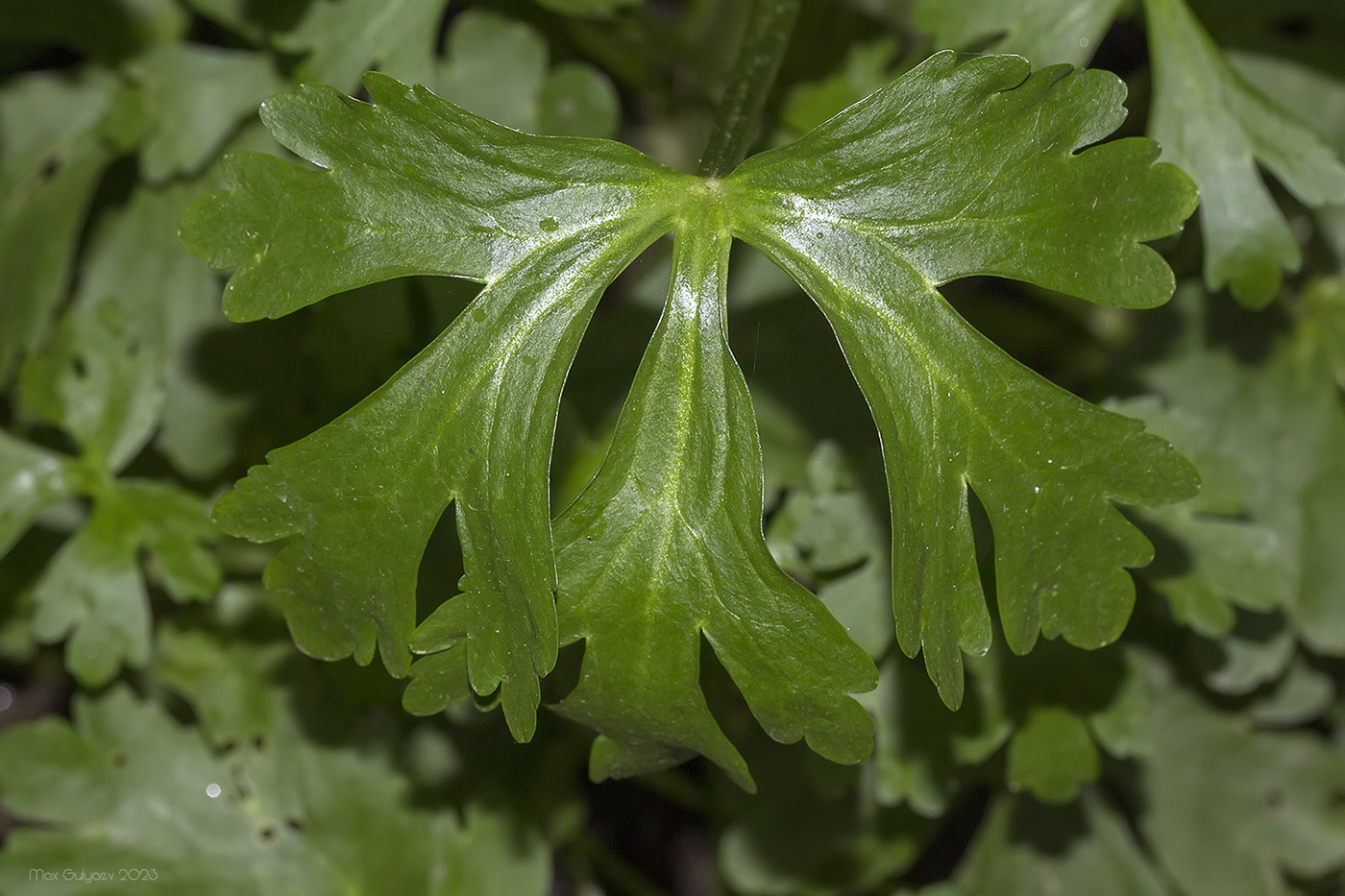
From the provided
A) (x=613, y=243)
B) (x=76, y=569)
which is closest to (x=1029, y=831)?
(x=613, y=243)

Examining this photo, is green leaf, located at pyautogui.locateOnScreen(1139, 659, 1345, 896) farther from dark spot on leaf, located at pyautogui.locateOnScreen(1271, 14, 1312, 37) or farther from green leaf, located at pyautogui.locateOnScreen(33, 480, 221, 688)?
green leaf, located at pyautogui.locateOnScreen(33, 480, 221, 688)

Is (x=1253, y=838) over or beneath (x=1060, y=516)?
beneath

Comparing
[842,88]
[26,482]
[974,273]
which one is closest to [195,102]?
[26,482]

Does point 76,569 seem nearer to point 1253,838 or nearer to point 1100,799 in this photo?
point 1100,799

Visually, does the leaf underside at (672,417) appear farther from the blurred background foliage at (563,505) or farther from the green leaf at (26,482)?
the green leaf at (26,482)

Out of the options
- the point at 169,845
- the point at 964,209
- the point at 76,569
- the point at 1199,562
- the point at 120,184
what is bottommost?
the point at 169,845

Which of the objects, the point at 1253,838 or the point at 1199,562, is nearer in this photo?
the point at 1199,562

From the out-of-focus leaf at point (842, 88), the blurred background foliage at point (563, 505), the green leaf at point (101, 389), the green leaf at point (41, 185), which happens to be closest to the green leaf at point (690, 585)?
the blurred background foliage at point (563, 505)
